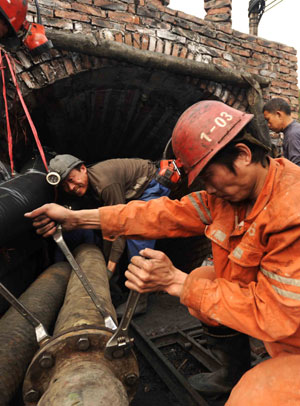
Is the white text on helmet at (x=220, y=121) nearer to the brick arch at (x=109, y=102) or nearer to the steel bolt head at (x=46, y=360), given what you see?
the steel bolt head at (x=46, y=360)

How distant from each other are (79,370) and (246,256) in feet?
2.77

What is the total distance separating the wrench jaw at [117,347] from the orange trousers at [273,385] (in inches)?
21.5

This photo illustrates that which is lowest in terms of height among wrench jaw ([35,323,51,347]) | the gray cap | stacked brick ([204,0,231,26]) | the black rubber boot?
the black rubber boot

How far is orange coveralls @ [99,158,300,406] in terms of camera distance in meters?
1.19

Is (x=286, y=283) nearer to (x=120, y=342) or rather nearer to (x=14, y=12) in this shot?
(x=120, y=342)

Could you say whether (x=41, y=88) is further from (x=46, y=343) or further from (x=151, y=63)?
(x=46, y=343)

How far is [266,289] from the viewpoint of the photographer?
124cm

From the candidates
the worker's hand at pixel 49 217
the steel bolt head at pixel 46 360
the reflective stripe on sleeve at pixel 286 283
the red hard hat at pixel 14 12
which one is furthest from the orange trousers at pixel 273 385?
the red hard hat at pixel 14 12

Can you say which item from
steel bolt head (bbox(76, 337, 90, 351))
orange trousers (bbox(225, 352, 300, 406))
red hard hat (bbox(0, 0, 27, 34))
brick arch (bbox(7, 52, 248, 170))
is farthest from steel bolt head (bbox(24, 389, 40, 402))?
A: brick arch (bbox(7, 52, 248, 170))

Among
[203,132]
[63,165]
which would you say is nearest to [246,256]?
[203,132]

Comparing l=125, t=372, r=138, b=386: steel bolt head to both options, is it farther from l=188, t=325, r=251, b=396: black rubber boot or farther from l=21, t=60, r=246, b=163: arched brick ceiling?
l=21, t=60, r=246, b=163: arched brick ceiling

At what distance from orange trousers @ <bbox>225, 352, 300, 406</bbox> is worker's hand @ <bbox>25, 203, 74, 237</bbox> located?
1.34 meters

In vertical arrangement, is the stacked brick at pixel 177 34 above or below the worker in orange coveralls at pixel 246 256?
above

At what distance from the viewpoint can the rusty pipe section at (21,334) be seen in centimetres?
129
